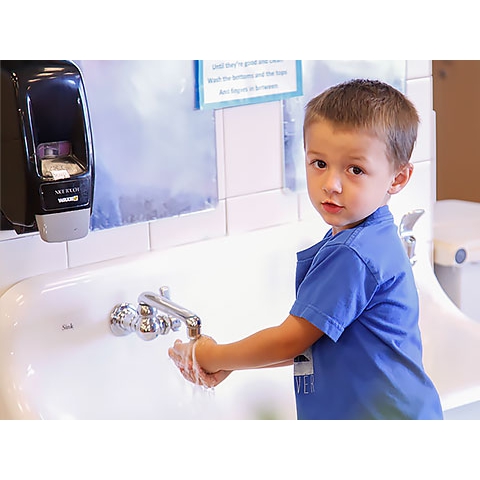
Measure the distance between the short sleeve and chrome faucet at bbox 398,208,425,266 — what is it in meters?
0.50

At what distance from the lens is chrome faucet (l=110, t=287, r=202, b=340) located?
1.23m

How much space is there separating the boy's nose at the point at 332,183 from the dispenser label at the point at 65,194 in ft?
0.91

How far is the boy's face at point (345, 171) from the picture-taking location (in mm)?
1003

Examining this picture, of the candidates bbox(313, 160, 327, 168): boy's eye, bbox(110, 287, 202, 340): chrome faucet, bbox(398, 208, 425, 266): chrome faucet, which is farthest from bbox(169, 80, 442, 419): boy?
bbox(398, 208, 425, 266): chrome faucet

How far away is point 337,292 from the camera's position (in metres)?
1.00

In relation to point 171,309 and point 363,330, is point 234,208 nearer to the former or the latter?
point 171,309

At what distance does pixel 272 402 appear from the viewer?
4.57 feet

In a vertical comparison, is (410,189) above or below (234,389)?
above

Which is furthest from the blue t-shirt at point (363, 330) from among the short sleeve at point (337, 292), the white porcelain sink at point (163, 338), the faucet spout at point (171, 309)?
the white porcelain sink at point (163, 338)

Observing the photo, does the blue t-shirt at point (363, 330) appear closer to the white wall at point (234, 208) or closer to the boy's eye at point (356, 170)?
the boy's eye at point (356, 170)

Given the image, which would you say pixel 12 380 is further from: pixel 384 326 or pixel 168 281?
pixel 384 326

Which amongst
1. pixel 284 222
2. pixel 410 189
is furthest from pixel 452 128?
pixel 284 222

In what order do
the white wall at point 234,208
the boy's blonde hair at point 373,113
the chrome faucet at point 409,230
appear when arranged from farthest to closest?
the chrome faucet at point 409,230 → the white wall at point 234,208 → the boy's blonde hair at point 373,113
